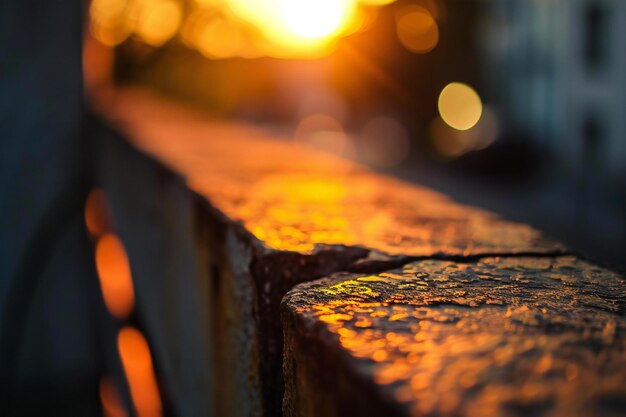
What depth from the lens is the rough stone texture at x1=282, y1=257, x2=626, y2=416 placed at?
1.84 ft

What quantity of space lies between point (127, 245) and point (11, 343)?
906 millimetres

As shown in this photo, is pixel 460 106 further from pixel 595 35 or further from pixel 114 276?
pixel 114 276

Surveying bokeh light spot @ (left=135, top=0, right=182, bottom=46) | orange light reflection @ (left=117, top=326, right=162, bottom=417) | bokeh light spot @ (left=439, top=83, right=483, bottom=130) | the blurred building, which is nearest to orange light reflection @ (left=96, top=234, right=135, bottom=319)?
orange light reflection @ (left=117, top=326, right=162, bottom=417)

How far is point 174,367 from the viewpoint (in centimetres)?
188

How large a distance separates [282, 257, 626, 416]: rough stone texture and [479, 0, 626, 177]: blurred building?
59.1ft

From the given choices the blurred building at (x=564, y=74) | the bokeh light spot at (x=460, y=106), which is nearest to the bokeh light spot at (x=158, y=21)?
the blurred building at (x=564, y=74)

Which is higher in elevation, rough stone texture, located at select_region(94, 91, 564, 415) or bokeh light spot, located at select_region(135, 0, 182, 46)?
bokeh light spot, located at select_region(135, 0, 182, 46)

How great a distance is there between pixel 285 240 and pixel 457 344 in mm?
532

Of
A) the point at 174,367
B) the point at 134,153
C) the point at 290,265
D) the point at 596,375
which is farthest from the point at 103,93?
the point at 596,375

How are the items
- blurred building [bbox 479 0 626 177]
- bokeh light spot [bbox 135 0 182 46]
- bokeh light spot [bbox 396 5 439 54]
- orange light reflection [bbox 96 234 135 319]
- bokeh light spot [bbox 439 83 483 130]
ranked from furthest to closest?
bokeh light spot [bbox 439 83 483 130], bokeh light spot [bbox 396 5 439 54], blurred building [bbox 479 0 626 177], bokeh light spot [bbox 135 0 182 46], orange light reflection [bbox 96 234 135 319]

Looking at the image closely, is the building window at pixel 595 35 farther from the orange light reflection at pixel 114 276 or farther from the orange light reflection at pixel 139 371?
the orange light reflection at pixel 139 371

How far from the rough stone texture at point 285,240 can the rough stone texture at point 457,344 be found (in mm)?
120

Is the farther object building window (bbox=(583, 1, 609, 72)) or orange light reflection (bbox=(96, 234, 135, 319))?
building window (bbox=(583, 1, 609, 72))

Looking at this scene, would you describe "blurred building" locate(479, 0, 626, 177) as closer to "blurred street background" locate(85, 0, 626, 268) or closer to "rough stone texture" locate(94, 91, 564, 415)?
"blurred street background" locate(85, 0, 626, 268)
